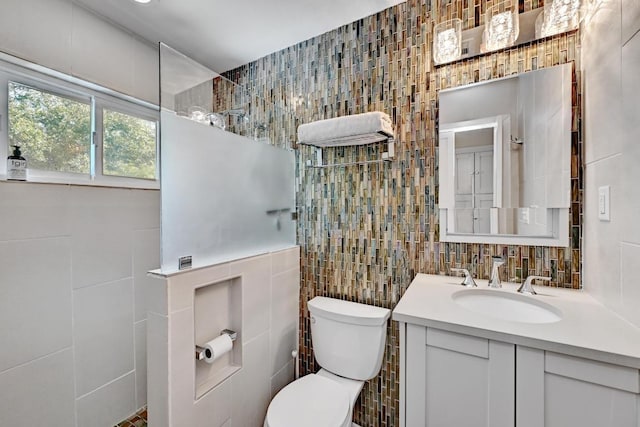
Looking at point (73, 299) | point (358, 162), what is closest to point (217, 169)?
point (358, 162)

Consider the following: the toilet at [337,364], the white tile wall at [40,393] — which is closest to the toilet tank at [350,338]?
the toilet at [337,364]

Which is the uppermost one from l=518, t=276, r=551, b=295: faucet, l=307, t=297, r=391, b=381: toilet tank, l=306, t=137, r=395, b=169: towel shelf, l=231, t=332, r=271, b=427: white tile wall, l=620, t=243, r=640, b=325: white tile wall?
l=306, t=137, r=395, b=169: towel shelf

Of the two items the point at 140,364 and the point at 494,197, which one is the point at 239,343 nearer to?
the point at 140,364

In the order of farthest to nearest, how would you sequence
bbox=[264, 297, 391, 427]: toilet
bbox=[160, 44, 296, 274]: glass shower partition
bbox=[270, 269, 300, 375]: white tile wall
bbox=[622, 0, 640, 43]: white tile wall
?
1. bbox=[270, 269, 300, 375]: white tile wall
2. bbox=[264, 297, 391, 427]: toilet
3. bbox=[160, 44, 296, 274]: glass shower partition
4. bbox=[622, 0, 640, 43]: white tile wall

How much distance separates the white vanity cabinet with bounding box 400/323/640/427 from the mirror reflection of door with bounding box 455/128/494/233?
2.12 ft

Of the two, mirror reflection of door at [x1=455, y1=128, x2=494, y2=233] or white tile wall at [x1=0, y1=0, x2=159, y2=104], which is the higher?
white tile wall at [x1=0, y1=0, x2=159, y2=104]

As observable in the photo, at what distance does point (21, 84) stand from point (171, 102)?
3.17 ft

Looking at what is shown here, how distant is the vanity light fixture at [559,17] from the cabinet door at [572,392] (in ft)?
4.37

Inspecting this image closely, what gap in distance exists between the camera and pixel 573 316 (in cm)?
94

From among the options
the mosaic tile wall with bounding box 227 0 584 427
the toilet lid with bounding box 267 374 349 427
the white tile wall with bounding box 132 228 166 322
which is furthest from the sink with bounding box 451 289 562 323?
the white tile wall with bounding box 132 228 166 322

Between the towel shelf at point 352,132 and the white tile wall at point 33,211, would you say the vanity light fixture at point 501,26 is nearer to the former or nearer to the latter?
the towel shelf at point 352,132

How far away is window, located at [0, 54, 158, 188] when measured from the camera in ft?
4.39

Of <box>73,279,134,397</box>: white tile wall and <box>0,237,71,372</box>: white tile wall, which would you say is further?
<box>73,279,134,397</box>: white tile wall

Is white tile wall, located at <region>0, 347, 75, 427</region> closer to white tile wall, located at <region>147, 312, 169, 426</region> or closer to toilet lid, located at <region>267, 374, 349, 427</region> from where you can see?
white tile wall, located at <region>147, 312, 169, 426</region>
